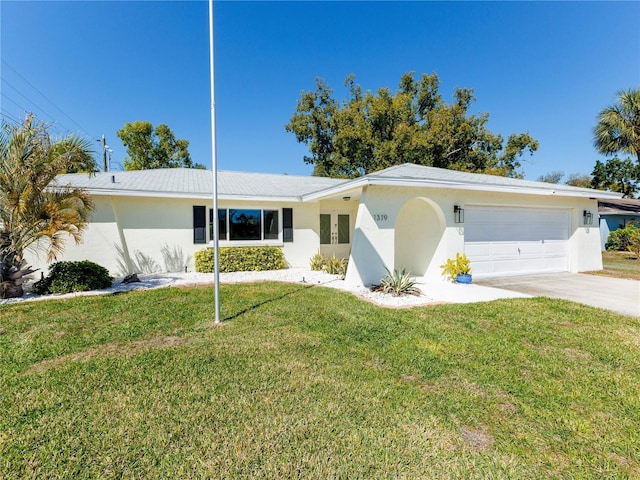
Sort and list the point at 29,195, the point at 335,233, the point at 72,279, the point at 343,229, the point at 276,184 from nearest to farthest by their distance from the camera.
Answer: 1. the point at 29,195
2. the point at 72,279
3. the point at 335,233
4. the point at 343,229
5. the point at 276,184

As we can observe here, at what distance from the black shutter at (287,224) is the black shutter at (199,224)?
3.09m

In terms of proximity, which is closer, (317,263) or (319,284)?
(319,284)

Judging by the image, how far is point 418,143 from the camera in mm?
22875

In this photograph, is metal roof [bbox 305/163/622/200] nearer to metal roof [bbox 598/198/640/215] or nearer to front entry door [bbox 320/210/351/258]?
front entry door [bbox 320/210/351/258]

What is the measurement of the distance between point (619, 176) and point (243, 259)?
37.3m

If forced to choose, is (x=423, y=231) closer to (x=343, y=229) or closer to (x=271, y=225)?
(x=343, y=229)

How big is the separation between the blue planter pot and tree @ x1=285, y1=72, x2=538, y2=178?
16.2 meters

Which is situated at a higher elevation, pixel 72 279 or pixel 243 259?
pixel 243 259

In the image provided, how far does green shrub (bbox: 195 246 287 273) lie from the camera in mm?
10797

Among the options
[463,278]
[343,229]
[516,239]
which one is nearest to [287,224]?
[343,229]

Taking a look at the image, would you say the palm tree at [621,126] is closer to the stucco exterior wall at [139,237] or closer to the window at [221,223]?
the stucco exterior wall at [139,237]

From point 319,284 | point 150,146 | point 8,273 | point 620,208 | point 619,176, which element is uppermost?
point 150,146

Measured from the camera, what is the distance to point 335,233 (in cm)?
1359

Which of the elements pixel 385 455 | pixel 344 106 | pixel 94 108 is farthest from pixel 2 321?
pixel 344 106
